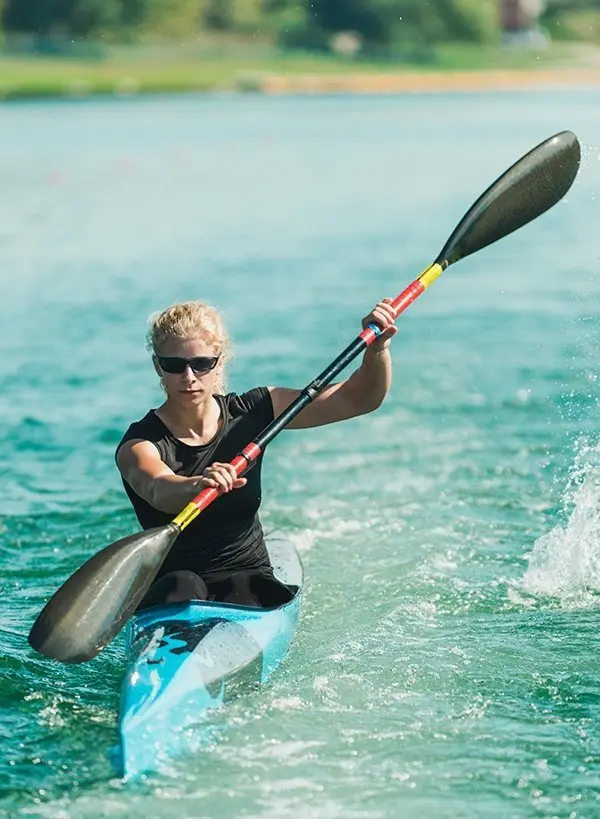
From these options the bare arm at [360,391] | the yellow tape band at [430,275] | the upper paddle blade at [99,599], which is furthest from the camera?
the yellow tape band at [430,275]

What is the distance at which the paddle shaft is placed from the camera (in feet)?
17.5

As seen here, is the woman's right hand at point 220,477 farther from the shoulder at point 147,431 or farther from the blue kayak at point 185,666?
the blue kayak at point 185,666

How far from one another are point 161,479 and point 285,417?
594 mm

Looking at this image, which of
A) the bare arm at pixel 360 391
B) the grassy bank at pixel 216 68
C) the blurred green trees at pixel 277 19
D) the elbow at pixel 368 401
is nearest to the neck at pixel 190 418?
the bare arm at pixel 360 391

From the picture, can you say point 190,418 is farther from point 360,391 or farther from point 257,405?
point 360,391

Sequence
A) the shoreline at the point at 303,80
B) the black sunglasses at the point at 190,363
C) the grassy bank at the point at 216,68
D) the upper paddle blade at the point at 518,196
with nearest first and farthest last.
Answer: the black sunglasses at the point at 190,363
the upper paddle blade at the point at 518,196
the grassy bank at the point at 216,68
the shoreline at the point at 303,80

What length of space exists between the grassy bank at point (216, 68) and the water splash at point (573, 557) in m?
45.7

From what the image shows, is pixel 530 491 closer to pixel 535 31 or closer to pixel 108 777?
pixel 108 777

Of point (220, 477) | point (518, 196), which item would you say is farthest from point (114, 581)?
point (518, 196)

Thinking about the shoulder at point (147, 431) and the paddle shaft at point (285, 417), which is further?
the shoulder at point (147, 431)

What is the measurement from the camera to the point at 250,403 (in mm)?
5812

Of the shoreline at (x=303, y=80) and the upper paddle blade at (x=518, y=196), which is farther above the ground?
the upper paddle blade at (x=518, y=196)

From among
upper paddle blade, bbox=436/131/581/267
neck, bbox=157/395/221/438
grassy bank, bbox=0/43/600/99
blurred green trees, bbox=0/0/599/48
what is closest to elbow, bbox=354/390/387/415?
neck, bbox=157/395/221/438

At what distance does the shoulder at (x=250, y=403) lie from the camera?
227 inches
